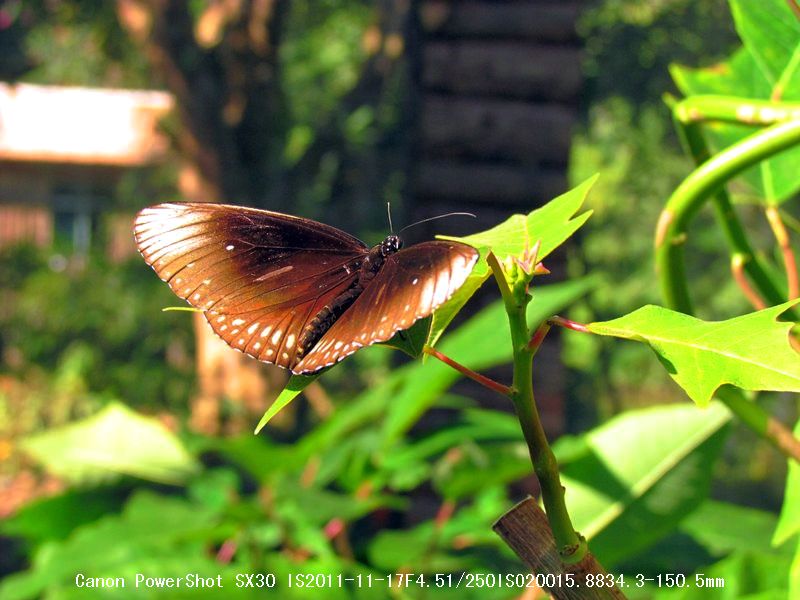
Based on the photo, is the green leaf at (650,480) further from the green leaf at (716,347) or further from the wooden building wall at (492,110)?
the wooden building wall at (492,110)

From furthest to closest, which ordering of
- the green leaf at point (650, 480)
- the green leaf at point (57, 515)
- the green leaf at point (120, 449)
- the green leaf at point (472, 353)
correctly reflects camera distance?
the green leaf at point (57, 515) → the green leaf at point (120, 449) → the green leaf at point (472, 353) → the green leaf at point (650, 480)

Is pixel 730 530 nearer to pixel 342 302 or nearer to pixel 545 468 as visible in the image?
pixel 342 302

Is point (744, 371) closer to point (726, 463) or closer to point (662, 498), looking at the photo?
point (662, 498)

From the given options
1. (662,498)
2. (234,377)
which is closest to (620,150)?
(234,377)

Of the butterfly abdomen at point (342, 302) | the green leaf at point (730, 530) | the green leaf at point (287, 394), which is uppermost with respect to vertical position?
the green leaf at point (287, 394)

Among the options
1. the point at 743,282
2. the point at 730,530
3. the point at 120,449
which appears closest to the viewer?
the point at 743,282

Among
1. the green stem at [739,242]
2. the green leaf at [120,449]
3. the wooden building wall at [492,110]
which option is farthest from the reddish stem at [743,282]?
the wooden building wall at [492,110]

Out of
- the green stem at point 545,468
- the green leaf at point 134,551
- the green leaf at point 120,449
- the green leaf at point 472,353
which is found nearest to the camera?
the green stem at point 545,468

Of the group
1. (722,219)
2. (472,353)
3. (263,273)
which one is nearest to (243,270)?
(263,273)
